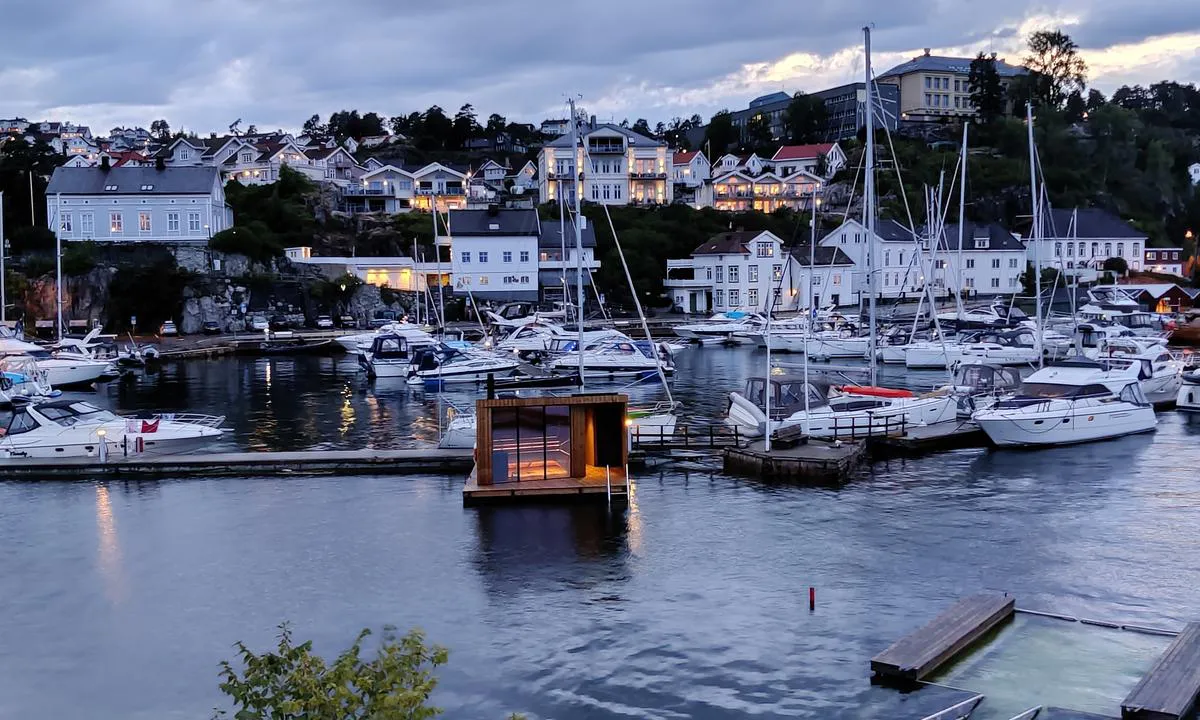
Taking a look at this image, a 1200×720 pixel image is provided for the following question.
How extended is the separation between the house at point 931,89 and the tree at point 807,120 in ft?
40.9

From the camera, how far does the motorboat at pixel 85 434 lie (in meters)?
37.3

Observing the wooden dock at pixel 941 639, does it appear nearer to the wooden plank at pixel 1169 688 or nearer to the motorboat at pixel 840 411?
the wooden plank at pixel 1169 688

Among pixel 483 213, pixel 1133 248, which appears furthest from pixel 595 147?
pixel 1133 248

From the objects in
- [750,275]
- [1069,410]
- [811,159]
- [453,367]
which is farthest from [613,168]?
[1069,410]

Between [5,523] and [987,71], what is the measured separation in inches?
5981

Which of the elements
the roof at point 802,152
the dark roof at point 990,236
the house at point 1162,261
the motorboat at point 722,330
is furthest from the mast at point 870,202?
the roof at point 802,152

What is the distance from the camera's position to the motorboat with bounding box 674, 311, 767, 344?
293ft

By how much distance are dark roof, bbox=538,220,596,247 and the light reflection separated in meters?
71.1

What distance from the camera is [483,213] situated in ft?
337

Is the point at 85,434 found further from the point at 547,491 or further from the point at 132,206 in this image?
the point at 132,206

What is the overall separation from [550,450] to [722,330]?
59187 mm

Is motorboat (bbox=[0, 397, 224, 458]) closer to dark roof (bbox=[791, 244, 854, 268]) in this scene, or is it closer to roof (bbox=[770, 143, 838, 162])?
dark roof (bbox=[791, 244, 854, 268])

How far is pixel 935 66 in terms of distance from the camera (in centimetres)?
17025

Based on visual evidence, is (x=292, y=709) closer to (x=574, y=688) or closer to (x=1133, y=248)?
(x=574, y=688)
